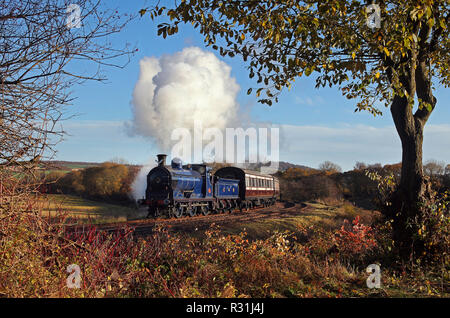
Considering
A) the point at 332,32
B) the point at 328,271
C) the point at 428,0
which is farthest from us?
the point at 332,32

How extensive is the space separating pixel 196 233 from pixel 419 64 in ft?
30.5

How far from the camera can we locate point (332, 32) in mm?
7008

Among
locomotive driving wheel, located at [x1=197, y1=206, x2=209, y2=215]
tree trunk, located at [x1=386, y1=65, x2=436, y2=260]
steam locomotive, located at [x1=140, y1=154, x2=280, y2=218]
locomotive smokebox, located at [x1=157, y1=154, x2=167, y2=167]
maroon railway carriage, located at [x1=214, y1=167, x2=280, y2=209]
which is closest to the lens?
tree trunk, located at [x1=386, y1=65, x2=436, y2=260]

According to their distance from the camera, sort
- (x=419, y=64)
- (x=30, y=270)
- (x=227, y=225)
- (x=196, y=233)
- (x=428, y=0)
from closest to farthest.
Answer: (x=30, y=270)
(x=428, y=0)
(x=419, y=64)
(x=196, y=233)
(x=227, y=225)

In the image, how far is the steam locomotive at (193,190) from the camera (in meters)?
19.2

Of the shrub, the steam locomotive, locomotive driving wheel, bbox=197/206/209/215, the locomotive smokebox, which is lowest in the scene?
locomotive driving wheel, bbox=197/206/209/215

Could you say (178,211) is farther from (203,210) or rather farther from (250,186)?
(250,186)

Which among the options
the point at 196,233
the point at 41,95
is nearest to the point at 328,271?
the point at 41,95

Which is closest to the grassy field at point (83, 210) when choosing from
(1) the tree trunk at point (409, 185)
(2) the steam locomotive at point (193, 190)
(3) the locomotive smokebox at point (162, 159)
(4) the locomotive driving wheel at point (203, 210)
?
(2) the steam locomotive at point (193, 190)

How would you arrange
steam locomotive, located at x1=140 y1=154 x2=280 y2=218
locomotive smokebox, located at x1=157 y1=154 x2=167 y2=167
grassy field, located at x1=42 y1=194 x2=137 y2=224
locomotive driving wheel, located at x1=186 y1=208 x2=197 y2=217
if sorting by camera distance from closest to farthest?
grassy field, located at x1=42 y1=194 x2=137 y2=224 < steam locomotive, located at x1=140 y1=154 x2=280 y2=218 < locomotive driving wheel, located at x1=186 y1=208 x2=197 y2=217 < locomotive smokebox, located at x1=157 y1=154 x2=167 y2=167

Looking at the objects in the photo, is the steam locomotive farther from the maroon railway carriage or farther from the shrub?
the shrub

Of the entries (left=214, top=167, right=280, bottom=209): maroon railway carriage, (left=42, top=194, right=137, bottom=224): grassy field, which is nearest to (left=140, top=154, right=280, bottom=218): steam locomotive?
(left=214, top=167, right=280, bottom=209): maroon railway carriage

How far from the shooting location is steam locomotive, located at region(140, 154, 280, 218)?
19.2 metres
